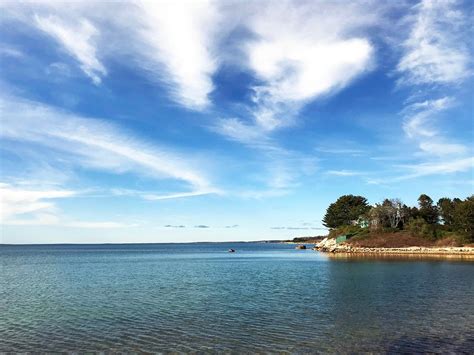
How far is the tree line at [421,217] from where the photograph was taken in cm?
10749

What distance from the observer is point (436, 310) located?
2970cm

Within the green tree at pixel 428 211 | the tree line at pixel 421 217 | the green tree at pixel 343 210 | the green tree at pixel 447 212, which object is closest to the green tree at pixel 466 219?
the tree line at pixel 421 217

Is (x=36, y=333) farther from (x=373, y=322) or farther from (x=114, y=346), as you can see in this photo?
(x=373, y=322)

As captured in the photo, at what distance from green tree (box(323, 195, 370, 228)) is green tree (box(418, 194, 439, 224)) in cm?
3147

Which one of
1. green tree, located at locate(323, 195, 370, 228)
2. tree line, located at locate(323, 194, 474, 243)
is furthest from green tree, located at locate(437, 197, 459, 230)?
green tree, located at locate(323, 195, 370, 228)

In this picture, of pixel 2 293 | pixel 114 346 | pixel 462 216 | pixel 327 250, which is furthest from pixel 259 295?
pixel 327 250

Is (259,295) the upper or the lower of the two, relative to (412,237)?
lower

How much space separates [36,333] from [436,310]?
2792 cm

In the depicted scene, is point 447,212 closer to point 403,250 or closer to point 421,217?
point 421,217

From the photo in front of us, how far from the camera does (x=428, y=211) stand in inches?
5281

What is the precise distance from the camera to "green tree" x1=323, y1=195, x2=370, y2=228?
171750 mm

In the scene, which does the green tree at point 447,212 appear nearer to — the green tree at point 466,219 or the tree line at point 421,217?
the tree line at point 421,217

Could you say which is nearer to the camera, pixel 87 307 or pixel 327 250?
pixel 87 307

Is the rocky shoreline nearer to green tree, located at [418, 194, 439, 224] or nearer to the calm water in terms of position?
green tree, located at [418, 194, 439, 224]
